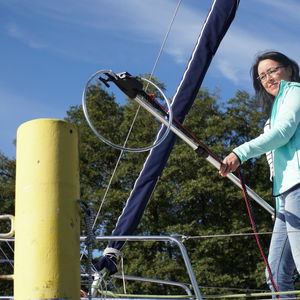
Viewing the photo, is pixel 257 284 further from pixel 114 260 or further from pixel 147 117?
pixel 114 260

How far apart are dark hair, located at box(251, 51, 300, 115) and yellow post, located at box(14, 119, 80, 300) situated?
154 cm

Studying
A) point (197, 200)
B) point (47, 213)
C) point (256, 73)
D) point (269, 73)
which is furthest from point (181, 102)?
point (197, 200)

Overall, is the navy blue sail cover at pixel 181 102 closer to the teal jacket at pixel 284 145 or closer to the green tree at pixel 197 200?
the teal jacket at pixel 284 145

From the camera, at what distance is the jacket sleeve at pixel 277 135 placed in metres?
2.57

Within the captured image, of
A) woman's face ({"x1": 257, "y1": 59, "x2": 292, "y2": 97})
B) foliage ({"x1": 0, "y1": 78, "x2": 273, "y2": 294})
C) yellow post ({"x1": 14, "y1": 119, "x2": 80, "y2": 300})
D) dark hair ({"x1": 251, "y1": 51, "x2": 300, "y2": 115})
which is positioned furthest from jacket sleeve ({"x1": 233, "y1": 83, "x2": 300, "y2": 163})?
foliage ({"x1": 0, "y1": 78, "x2": 273, "y2": 294})

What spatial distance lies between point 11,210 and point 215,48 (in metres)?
12.6

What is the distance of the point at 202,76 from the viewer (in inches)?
165

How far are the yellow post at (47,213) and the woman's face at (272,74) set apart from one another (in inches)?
56.2

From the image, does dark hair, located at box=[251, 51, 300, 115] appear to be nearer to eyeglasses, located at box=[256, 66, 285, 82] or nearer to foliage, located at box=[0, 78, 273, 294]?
eyeglasses, located at box=[256, 66, 285, 82]

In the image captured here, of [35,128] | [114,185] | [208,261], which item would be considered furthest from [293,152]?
[114,185]

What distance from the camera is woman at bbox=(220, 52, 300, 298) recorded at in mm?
2566

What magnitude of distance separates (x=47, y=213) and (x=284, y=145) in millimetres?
1319

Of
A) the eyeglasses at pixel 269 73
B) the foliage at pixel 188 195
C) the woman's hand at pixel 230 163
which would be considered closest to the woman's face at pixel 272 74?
the eyeglasses at pixel 269 73

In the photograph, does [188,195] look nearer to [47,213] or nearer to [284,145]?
[284,145]
